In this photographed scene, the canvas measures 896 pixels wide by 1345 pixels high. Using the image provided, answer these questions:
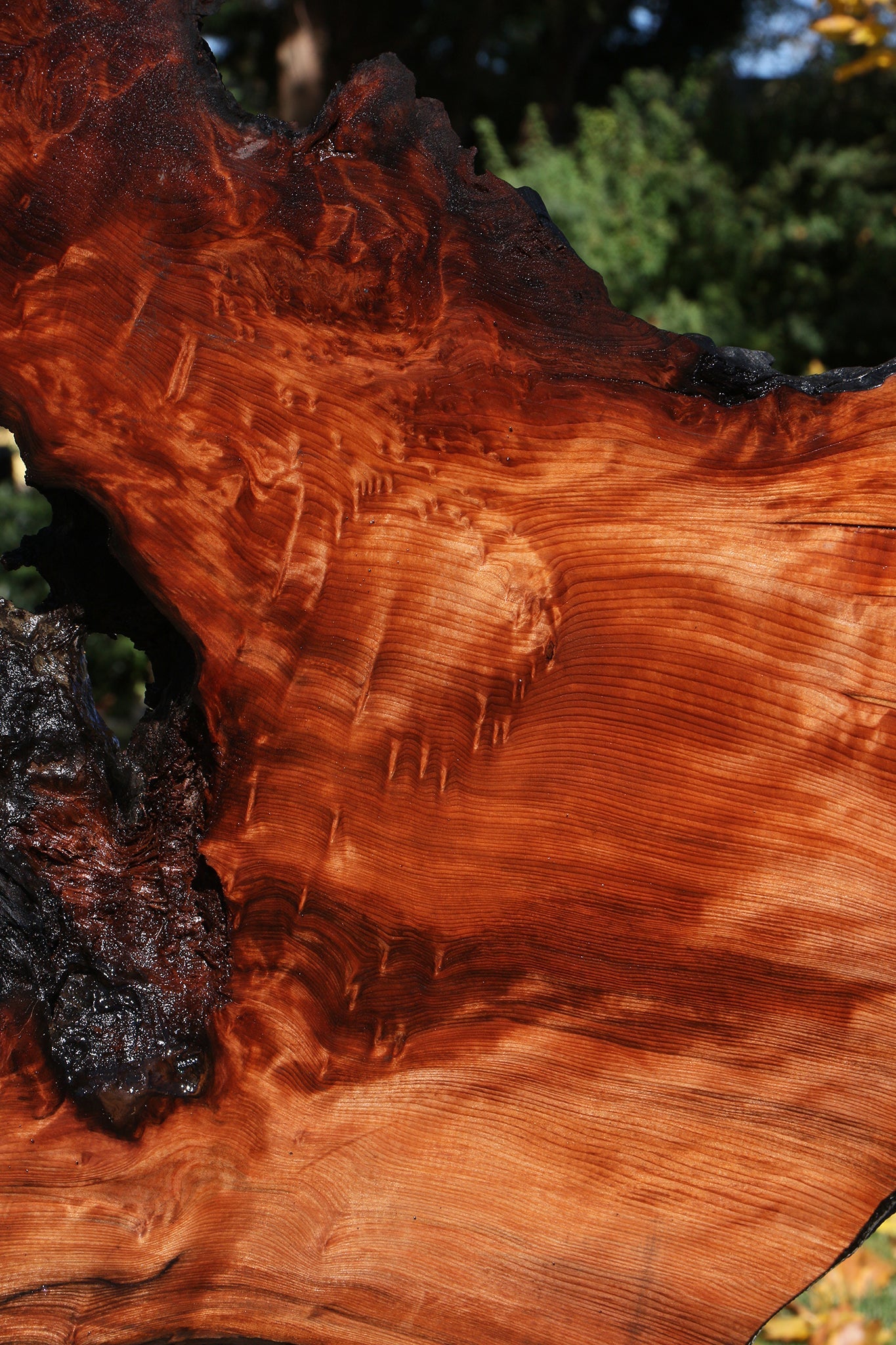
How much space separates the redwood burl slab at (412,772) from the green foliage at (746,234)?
522 cm

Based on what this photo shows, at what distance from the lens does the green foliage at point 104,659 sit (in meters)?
3.76

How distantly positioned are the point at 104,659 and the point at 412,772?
9.72 feet

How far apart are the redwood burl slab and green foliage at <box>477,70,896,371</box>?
522 centimetres

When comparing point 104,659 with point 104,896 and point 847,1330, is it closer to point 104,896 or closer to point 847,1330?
point 104,896

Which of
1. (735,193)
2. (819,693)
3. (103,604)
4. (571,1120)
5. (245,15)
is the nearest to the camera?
(819,693)

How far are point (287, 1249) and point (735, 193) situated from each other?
22.2 ft

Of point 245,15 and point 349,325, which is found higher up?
point 245,15

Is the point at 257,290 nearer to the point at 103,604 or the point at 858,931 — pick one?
the point at 103,604

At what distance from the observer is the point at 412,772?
3.59 feet

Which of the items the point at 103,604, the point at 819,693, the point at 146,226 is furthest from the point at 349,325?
the point at 819,693

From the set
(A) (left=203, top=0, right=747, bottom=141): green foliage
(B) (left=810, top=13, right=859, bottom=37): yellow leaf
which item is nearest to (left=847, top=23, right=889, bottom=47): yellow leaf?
(B) (left=810, top=13, right=859, bottom=37): yellow leaf

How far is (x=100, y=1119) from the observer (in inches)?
44.8

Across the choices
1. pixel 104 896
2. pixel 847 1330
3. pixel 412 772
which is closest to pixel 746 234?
pixel 847 1330

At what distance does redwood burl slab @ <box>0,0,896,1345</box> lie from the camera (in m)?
1.03
